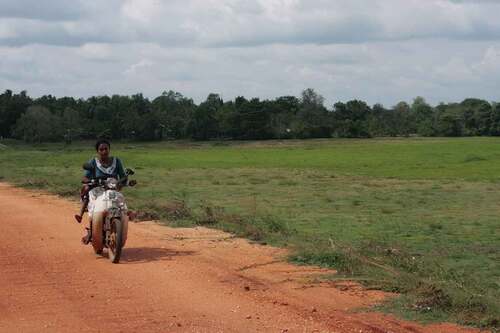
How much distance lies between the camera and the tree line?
89363mm

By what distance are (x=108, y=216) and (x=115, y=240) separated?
0.42 m

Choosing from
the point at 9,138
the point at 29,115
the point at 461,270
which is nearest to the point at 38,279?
the point at 461,270

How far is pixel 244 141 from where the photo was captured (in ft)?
308

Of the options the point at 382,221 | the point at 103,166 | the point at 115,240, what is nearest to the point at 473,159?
the point at 382,221

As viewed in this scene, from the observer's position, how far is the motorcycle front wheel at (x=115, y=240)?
9.04 meters

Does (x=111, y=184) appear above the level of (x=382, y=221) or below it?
above

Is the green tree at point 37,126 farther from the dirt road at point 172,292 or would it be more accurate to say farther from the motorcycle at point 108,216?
the motorcycle at point 108,216

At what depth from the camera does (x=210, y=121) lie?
97.1 metres

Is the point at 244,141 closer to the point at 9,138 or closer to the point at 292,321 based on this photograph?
the point at 9,138

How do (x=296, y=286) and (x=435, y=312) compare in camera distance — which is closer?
(x=435, y=312)

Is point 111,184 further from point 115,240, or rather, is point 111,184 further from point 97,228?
point 115,240

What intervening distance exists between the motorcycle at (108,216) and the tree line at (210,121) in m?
Answer: 78.4

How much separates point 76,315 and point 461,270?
17.5 feet

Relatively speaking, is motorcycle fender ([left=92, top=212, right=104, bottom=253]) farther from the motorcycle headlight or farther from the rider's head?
the rider's head
